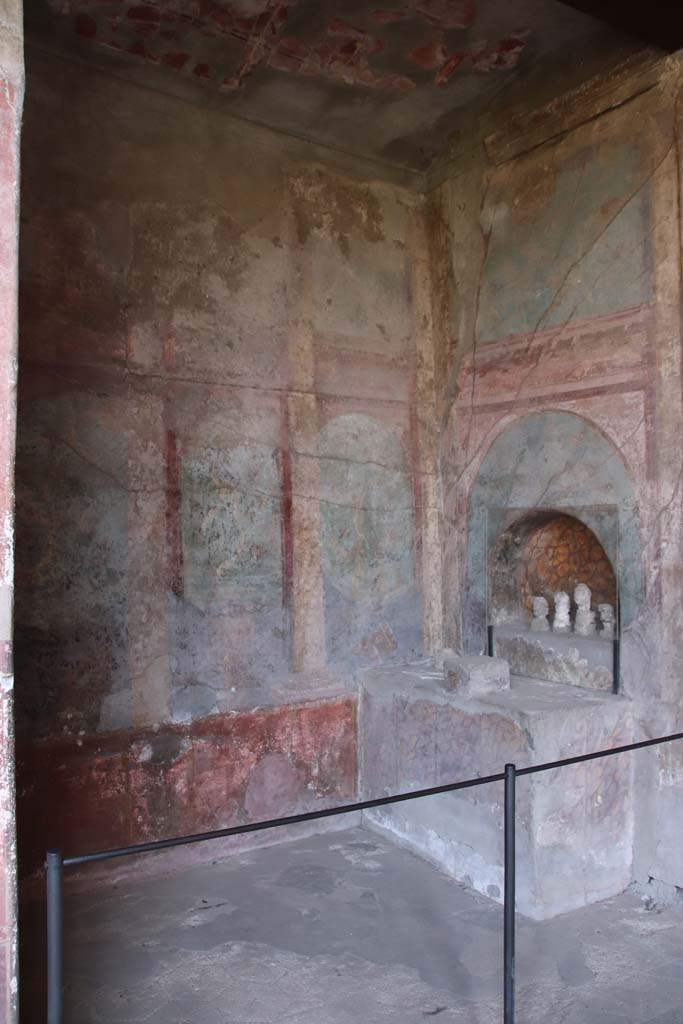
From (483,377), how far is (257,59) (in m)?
2.32

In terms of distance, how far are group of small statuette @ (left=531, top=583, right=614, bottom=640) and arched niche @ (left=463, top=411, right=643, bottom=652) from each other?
337mm

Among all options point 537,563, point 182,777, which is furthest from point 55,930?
point 537,563

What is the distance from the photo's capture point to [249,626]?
188 inches

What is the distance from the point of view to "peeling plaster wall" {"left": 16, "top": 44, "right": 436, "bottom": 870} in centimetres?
414

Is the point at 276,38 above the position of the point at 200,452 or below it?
above

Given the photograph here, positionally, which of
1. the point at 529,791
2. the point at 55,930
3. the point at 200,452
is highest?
the point at 200,452

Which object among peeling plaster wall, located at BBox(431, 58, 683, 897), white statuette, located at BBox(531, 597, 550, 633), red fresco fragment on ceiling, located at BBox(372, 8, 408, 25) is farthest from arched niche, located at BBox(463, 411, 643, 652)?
red fresco fragment on ceiling, located at BBox(372, 8, 408, 25)

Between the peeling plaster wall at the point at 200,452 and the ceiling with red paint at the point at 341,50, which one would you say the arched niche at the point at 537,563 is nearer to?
the peeling plaster wall at the point at 200,452

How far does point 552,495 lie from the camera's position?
4.64 meters

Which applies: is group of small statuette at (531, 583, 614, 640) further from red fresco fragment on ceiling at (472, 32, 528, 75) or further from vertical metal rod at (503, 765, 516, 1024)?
red fresco fragment on ceiling at (472, 32, 528, 75)

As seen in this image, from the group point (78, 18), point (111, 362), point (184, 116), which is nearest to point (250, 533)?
point (111, 362)

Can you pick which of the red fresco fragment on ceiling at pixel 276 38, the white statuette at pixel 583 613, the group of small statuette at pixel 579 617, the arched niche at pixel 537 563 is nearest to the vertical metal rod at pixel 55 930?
the group of small statuette at pixel 579 617

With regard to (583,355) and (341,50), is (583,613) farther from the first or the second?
(341,50)

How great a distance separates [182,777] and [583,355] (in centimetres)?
332
